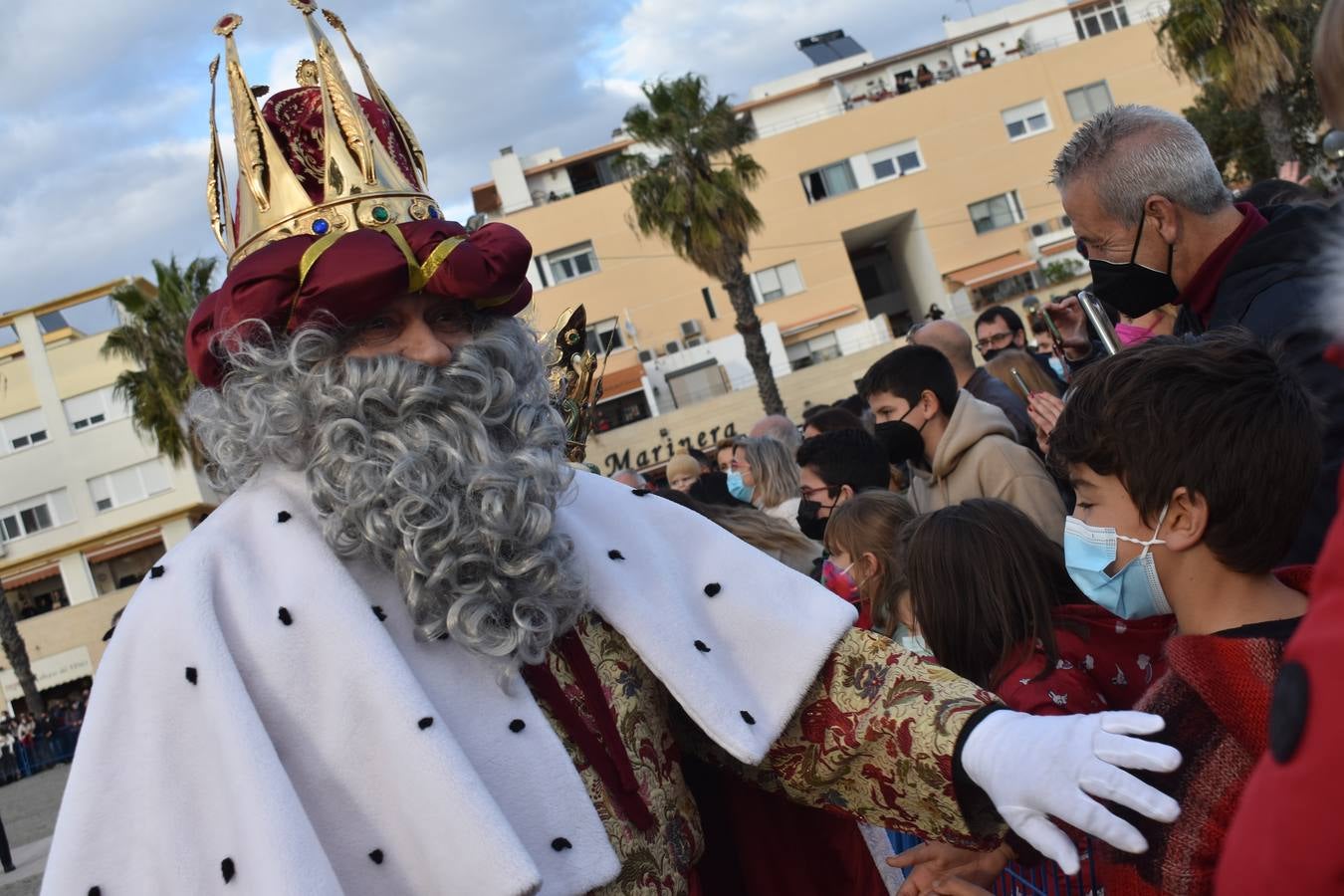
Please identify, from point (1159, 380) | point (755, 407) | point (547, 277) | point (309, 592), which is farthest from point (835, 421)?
point (547, 277)

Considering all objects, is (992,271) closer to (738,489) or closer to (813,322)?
(813,322)

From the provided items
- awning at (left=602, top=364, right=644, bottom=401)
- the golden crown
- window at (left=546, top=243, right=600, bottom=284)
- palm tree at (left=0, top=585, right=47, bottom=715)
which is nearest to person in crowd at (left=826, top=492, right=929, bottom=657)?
the golden crown

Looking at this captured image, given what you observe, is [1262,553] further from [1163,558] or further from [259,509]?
[259,509]

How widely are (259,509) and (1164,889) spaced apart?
5.63 feet

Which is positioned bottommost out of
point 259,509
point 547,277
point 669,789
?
point 669,789

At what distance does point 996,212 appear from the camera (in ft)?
121

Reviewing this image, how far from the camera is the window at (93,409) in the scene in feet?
122

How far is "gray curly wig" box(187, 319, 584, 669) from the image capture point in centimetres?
226

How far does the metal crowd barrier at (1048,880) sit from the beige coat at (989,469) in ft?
4.80

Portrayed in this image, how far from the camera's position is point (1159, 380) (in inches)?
92.0

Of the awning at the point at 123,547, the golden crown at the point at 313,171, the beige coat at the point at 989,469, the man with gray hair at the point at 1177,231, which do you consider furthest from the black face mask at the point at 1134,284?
the awning at the point at 123,547

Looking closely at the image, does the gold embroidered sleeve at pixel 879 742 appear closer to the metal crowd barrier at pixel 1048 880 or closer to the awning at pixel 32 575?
the metal crowd barrier at pixel 1048 880

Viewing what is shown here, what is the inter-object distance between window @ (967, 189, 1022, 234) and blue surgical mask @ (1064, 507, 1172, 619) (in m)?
36.0

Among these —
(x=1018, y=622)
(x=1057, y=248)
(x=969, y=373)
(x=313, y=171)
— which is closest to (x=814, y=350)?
(x=1057, y=248)
